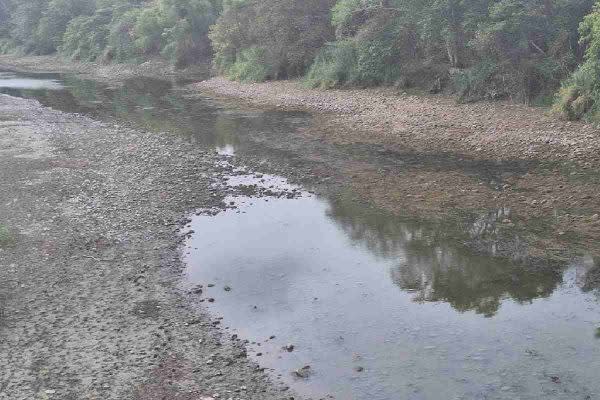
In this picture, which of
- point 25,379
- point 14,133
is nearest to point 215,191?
point 25,379

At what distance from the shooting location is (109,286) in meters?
13.8

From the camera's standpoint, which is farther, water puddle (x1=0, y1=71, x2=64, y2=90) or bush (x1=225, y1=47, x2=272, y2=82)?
water puddle (x1=0, y1=71, x2=64, y2=90)

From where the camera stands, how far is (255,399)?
378 inches

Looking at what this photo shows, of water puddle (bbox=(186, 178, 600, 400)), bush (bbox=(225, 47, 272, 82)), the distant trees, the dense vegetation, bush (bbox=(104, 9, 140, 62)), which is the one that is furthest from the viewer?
bush (bbox=(104, 9, 140, 62))

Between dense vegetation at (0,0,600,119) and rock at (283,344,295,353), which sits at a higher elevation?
dense vegetation at (0,0,600,119)

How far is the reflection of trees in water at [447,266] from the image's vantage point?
42.1ft

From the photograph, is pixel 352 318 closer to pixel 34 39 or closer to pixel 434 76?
pixel 434 76

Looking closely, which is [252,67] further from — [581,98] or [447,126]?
[581,98]

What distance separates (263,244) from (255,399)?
277 inches

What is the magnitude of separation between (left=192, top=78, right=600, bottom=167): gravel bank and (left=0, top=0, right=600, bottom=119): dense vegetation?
3.86 ft

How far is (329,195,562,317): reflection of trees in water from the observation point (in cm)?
1283

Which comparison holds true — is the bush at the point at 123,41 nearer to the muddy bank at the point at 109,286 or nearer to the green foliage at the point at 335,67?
the green foliage at the point at 335,67

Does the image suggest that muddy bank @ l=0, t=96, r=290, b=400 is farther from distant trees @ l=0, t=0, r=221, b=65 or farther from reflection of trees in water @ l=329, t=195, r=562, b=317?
distant trees @ l=0, t=0, r=221, b=65

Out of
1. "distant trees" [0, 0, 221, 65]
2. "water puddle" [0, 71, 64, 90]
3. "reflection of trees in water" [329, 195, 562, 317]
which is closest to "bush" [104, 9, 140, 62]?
"distant trees" [0, 0, 221, 65]
